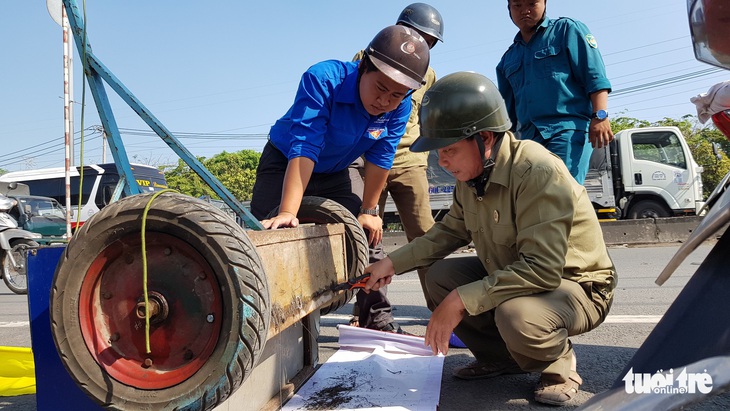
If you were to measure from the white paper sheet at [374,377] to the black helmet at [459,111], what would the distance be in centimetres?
100

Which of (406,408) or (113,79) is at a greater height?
(113,79)

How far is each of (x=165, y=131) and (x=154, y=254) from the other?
828mm

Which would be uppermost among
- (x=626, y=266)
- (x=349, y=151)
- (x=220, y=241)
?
(x=349, y=151)

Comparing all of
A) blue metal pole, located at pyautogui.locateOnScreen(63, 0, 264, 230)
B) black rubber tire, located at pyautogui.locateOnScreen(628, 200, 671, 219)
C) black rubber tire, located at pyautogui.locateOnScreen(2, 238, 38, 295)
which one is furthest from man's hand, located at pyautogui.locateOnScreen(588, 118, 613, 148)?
black rubber tire, located at pyautogui.locateOnScreen(628, 200, 671, 219)

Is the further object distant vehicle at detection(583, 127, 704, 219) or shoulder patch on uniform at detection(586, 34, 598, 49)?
distant vehicle at detection(583, 127, 704, 219)

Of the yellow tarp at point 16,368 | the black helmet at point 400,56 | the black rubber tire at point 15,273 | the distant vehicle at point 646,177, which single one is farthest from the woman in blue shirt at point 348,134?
the distant vehicle at point 646,177

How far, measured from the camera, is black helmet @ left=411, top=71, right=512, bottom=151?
224cm

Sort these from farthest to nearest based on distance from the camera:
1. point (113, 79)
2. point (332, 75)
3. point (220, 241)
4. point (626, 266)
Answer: point (626, 266) < point (332, 75) < point (113, 79) < point (220, 241)

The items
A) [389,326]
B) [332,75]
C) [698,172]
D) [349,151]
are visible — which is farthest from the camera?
[698,172]

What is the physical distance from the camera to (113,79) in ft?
7.52

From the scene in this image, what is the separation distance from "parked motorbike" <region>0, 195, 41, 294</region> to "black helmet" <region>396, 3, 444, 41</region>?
659 centimetres

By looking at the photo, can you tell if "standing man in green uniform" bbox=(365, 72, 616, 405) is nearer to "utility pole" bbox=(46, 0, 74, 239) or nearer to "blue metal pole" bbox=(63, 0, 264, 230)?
"blue metal pole" bbox=(63, 0, 264, 230)

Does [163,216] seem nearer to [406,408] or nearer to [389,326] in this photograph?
[406,408]

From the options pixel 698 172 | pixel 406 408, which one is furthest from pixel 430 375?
pixel 698 172
